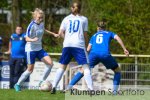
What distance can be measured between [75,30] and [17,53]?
569 cm

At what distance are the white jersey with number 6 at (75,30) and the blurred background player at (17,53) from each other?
Result: 209 inches

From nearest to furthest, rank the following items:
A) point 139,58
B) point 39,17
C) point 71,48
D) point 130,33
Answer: point 71,48 → point 39,17 → point 139,58 → point 130,33

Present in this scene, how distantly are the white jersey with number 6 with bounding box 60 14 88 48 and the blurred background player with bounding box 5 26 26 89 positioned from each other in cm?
530

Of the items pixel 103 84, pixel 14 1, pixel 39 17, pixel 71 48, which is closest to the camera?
pixel 71 48

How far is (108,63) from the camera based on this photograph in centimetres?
1577

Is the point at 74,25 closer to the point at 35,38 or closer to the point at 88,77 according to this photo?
the point at 88,77

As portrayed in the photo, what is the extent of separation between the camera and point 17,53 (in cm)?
1956

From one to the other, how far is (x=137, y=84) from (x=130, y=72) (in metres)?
0.45

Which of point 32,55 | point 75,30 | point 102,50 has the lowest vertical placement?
point 32,55

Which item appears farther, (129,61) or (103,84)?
(129,61)

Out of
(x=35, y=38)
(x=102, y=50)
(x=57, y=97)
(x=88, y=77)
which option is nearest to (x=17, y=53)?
(x=35, y=38)

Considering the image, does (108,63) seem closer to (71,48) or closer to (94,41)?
(94,41)

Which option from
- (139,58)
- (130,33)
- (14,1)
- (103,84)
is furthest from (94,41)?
(14,1)

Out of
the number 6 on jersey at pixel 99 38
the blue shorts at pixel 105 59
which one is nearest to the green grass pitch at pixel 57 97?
the blue shorts at pixel 105 59
